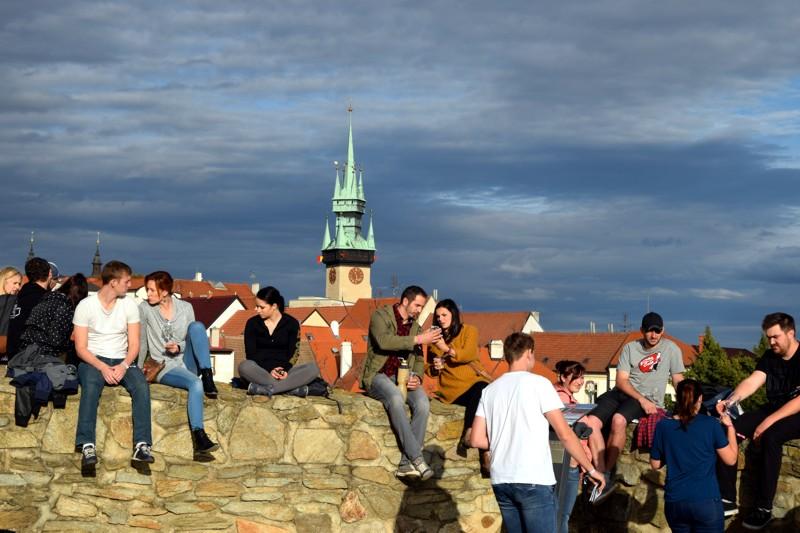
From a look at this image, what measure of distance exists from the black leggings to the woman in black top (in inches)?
46.5

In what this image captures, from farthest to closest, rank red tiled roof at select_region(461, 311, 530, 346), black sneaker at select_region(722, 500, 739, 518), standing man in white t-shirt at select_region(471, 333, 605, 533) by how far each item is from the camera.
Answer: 1. red tiled roof at select_region(461, 311, 530, 346)
2. black sneaker at select_region(722, 500, 739, 518)
3. standing man in white t-shirt at select_region(471, 333, 605, 533)

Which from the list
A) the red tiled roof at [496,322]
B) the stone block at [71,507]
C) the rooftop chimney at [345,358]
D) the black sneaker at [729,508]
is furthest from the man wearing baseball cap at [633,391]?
the red tiled roof at [496,322]

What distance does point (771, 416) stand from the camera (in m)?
7.75

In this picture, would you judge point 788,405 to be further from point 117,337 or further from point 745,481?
point 117,337

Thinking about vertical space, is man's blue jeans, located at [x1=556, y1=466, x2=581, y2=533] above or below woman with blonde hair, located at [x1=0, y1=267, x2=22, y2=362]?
below

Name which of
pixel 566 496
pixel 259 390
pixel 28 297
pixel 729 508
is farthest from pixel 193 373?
pixel 729 508

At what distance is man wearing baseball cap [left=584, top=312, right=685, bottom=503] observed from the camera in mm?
8320

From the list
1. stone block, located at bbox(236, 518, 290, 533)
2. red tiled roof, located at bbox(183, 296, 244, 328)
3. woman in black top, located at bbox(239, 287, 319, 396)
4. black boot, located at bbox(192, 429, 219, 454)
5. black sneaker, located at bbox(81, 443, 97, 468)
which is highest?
red tiled roof, located at bbox(183, 296, 244, 328)

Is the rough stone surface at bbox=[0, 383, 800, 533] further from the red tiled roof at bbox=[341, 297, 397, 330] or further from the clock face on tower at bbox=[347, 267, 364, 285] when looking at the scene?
the clock face on tower at bbox=[347, 267, 364, 285]

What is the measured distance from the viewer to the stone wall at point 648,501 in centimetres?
781

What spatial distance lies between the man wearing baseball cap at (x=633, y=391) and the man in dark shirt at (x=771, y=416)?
625 millimetres

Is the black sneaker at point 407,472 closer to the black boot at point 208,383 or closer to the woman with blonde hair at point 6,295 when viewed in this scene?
the black boot at point 208,383

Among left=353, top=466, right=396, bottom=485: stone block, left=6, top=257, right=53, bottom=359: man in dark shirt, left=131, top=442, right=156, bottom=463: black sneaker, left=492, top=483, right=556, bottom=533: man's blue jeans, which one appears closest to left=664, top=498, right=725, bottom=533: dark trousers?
left=492, top=483, right=556, bottom=533: man's blue jeans

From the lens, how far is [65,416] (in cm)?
776
